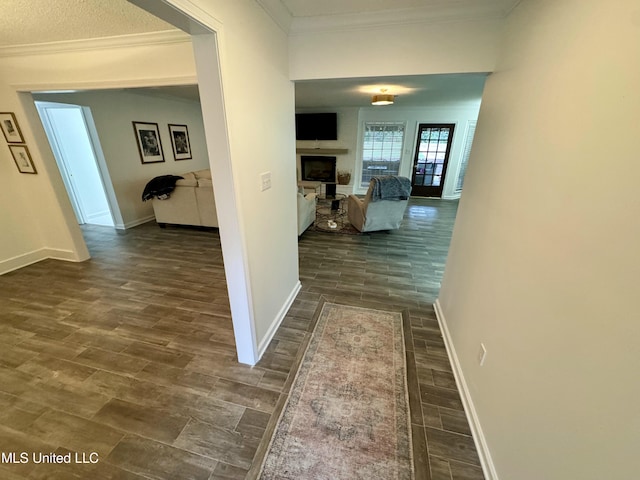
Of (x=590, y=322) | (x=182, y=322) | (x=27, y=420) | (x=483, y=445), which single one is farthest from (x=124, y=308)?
(x=590, y=322)

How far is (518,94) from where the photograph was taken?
4.49 ft

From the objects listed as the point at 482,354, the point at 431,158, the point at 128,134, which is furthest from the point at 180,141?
the point at 482,354

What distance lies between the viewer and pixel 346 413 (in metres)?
1.57

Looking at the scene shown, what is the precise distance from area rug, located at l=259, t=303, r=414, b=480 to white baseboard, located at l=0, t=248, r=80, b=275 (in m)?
3.72

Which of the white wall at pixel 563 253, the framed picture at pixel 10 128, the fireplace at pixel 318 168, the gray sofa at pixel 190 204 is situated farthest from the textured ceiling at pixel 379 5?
the fireplace at pixel 318 168

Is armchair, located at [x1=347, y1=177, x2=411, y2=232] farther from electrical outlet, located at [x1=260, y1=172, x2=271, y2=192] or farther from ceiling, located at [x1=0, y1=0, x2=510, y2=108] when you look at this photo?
electrical outlet, located at [x1=260, y1=172, x2=271, y2=192]

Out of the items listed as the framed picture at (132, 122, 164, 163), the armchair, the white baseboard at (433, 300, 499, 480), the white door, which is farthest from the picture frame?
the white baseboard at (433, 300, 499, 480)

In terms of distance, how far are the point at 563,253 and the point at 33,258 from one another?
17.8 ft

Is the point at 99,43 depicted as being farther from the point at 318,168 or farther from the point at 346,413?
the point at 318,168

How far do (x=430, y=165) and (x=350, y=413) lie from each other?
7.10 meters

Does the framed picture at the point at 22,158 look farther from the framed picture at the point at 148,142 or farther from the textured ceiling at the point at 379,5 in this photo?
the textured ceiling at the point at 379,5

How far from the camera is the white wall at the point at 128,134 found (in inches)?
170

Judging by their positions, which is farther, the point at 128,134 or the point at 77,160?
the point at 77,160

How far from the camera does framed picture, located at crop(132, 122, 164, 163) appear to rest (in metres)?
5.03
